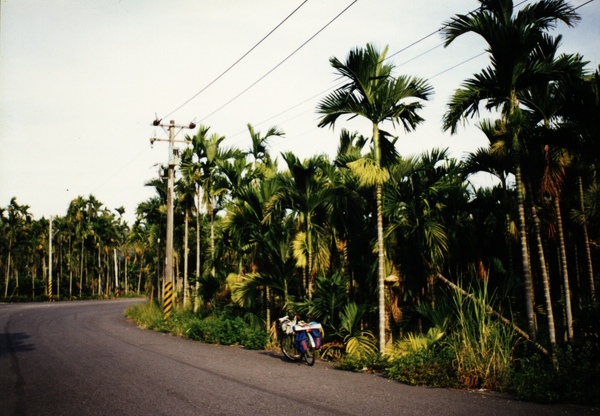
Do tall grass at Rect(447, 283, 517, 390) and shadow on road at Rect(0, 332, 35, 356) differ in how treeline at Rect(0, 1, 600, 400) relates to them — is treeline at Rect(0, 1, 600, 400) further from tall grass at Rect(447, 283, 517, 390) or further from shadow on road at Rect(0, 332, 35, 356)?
shadow on road at Rect(0, 332, 35, 356)

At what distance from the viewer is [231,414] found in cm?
615

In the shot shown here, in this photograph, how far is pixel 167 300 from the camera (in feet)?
65.3

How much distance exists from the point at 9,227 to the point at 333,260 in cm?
5418

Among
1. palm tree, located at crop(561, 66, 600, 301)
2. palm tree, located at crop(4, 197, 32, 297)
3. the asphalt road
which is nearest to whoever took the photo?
the asphalt road

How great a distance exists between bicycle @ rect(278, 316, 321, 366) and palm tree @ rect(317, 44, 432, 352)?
1.71 meters

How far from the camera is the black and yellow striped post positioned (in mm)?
19781

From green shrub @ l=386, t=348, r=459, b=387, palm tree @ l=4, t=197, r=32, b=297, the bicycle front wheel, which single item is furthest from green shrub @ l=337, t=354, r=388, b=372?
palm tree @ l=4, t=197, r=32, b=297

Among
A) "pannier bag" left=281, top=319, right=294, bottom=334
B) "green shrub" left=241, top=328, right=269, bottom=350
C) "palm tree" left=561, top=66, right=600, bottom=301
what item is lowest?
"green shrub" left=241, top=328, right=269, bottom=350

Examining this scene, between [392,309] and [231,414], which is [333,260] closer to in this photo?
[392,309]

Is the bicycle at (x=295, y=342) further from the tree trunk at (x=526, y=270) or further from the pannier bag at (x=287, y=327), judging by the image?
the tree trunk at (x=526, y=270)

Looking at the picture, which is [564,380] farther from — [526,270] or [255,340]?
[255,340]

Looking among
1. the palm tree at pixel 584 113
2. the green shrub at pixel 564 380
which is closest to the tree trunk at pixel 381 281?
the green shrub at pixel 564 380

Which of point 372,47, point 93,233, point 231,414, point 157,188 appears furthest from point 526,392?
point 93,233

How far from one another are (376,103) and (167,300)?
13591 millimetres
